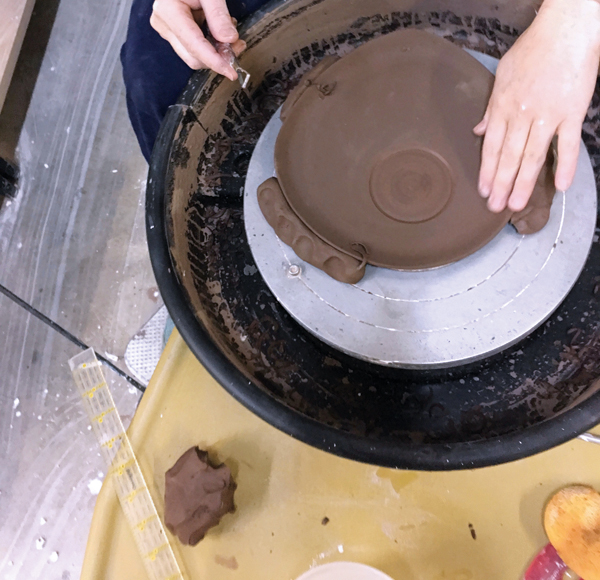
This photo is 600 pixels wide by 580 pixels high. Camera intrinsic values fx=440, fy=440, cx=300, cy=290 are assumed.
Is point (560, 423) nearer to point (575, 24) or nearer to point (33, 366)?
point (575, 24)

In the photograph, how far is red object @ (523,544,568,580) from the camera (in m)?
0.68

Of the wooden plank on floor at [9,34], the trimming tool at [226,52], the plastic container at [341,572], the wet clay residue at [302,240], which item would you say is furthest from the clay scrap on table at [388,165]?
the wooden plank on floor at [9,34]

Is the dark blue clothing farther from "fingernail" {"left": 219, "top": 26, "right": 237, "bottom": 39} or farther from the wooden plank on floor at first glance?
the wooden plank on floor

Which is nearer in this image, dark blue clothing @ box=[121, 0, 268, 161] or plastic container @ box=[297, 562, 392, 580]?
plastic container @ box=[297, 562, 392, 580]

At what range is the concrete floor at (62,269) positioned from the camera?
1.29 m

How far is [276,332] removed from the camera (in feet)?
2.59

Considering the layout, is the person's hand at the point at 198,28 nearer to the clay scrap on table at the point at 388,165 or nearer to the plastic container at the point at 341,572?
the clay scrap on table at the point at 388,165

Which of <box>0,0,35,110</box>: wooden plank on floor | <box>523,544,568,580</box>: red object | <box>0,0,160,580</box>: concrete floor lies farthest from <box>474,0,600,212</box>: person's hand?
<box>0,0,35,110</box>: wooden plank on floor

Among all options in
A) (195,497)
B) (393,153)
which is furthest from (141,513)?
(393,153)

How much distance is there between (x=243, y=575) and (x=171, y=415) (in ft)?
0.93

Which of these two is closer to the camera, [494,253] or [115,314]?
[494,253]

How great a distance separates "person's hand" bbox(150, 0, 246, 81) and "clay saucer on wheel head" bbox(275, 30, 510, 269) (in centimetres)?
13

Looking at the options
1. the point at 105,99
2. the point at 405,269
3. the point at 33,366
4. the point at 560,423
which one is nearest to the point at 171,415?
the point at 405,269

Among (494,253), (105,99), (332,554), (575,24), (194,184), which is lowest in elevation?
(332,554)
